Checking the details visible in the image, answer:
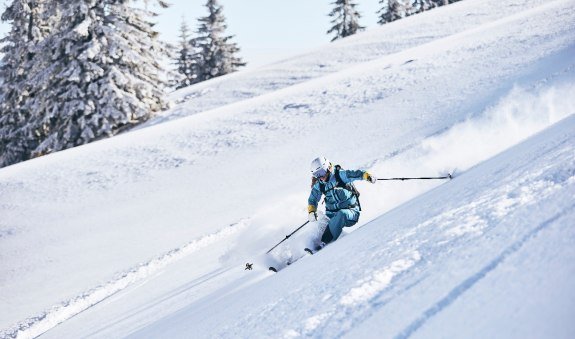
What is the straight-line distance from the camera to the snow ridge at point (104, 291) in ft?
23.8

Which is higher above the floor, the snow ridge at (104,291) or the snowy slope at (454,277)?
the snowy slope at (454,277)

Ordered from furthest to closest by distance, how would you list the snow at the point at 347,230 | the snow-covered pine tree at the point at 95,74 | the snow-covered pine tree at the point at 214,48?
1. the snow-covered pine tree at the point at 214,48
2. the snow-covered pine tree at the point at 95,74
3. the snow at the point at 347,230

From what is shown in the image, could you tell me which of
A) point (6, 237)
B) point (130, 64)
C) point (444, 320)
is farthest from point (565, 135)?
point (130, 64)

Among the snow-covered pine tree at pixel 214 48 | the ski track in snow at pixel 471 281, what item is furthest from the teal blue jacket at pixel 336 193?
the snow-covered pine tree at pixel 214 48

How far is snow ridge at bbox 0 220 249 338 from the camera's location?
23.8ft

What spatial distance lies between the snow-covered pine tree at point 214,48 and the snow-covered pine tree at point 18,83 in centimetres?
1493

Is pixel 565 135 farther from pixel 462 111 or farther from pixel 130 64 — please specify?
pixel 130 64

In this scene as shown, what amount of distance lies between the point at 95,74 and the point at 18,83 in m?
7.91

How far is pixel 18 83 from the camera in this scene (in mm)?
24375

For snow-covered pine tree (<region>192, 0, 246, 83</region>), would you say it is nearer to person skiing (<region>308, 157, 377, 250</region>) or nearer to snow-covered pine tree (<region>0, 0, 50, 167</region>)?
snow-covered pine tree (<region>0, 0, 50, 167</region>)

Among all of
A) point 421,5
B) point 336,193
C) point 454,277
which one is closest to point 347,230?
point 336,193

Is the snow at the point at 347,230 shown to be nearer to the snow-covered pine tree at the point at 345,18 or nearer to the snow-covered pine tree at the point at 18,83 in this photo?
the snow-covered pine tree at the point at 18,83

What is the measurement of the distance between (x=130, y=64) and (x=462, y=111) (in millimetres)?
15517

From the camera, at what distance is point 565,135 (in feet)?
14.2
